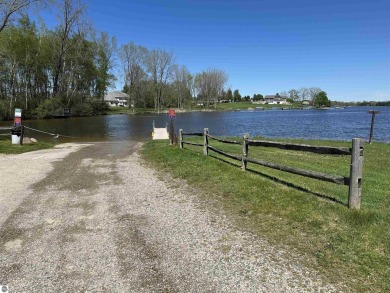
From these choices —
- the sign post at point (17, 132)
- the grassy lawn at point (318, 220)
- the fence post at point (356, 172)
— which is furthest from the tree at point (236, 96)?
the fence post at point (356, 172)

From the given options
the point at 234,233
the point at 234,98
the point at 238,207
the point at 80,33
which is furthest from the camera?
the point at 234,98

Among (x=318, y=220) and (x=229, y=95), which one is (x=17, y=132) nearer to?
(x=318, y=220)

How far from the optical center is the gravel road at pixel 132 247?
12.0 feet

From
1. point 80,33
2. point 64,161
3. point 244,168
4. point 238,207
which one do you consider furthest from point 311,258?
point 80,33

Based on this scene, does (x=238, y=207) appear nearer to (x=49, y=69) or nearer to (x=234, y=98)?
(x=49, y=69)

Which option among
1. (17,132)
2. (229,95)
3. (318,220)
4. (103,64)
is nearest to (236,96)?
(229,95)

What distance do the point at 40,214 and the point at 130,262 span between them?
3040 mm

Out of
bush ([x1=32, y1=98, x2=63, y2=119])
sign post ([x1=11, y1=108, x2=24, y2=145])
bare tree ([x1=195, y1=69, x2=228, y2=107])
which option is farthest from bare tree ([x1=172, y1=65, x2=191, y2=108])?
sign post ([x1=11, y1=108, x2=24, y2=145])

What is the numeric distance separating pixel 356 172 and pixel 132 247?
13.1ft

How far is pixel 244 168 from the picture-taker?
899 centimetres

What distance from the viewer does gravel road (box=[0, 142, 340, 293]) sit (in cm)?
366

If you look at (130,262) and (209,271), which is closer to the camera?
(209,271)

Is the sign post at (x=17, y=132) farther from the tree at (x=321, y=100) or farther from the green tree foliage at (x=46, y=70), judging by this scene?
the tree at (x=321, y=100)

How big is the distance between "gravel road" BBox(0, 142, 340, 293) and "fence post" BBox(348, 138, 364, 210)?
1999 mm
